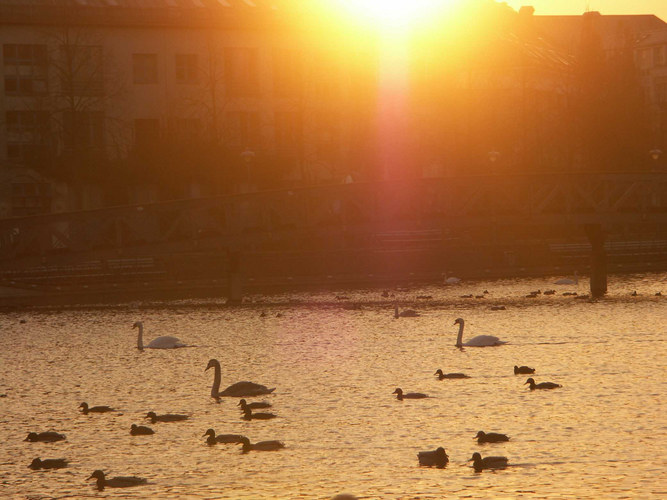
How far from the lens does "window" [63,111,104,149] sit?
3634 inches

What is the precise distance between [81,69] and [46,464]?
7377cm

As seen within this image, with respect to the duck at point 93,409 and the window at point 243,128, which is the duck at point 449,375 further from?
the window at point 243,128

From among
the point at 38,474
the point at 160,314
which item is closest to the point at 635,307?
the point at 160,314

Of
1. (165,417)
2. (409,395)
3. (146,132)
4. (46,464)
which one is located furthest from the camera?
(146,132)

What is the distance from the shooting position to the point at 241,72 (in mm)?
100938

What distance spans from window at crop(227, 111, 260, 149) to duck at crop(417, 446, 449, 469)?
77047 millimetres

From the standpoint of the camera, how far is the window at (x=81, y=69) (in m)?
92.2

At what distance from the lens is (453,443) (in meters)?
24.9

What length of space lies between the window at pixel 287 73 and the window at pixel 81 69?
12493 mm

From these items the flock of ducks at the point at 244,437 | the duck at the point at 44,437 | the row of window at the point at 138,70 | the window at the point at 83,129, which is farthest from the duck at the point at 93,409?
the window at the point at 83,129

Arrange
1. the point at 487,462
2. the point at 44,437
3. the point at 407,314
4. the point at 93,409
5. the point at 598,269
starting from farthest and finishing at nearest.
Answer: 1. the point at 598,269
2. the point at 407,314
3. the point at 93,409
4. the point at 44,437
5. the point at 487,462

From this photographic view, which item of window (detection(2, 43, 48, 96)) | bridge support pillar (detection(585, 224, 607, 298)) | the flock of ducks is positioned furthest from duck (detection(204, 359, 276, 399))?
window (detection(2, 43, 48, 96))

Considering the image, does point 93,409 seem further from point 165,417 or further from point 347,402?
point 347,402

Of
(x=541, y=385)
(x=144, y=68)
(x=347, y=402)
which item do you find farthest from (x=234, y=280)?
(x=144, y=68)
